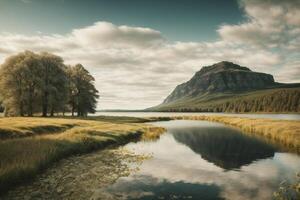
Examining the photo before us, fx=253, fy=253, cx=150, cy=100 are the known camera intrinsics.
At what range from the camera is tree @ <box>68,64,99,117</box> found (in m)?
91.4

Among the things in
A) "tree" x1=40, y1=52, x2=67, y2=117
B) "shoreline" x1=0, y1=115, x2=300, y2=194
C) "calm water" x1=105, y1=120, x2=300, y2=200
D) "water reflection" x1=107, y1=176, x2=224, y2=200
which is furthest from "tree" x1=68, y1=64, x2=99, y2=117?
"water reflection" x1=107, y1=176, x2=224, y2=200

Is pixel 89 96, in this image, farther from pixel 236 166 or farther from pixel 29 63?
pixel 236 166

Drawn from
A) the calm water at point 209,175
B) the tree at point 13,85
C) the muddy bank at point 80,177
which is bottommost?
the calm water at point 209,175

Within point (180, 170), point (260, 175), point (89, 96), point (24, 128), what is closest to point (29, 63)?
point (89, 96)

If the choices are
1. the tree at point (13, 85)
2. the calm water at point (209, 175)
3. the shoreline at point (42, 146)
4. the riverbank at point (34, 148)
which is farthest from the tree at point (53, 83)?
the calm water at point (209, 175)

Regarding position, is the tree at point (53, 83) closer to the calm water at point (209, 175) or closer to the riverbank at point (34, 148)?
the riverbank at point (34, 148)

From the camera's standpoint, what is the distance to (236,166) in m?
29.0

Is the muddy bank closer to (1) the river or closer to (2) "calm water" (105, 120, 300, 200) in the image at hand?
(1) the river

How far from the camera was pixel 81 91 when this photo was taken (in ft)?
303

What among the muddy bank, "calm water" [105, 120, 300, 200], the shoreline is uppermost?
the shoreline

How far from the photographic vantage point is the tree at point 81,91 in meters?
91.4

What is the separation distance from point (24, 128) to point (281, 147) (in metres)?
40.8

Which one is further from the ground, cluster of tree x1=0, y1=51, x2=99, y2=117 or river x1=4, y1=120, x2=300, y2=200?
cluster of tree x1=0, y1=51, x2=99, y2=117

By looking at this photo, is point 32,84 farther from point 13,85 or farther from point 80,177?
point 80,177
